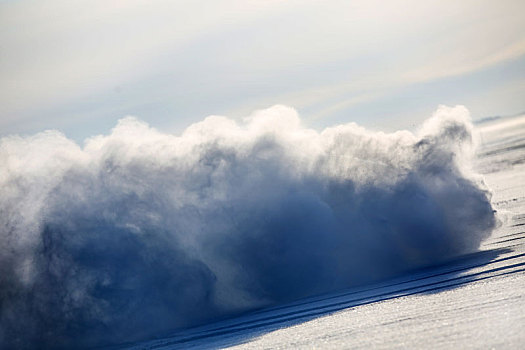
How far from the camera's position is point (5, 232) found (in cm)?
2370

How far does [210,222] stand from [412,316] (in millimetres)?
9114

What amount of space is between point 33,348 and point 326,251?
8.69m

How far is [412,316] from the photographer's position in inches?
651

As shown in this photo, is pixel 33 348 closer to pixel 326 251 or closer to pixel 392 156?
pixel 326 251

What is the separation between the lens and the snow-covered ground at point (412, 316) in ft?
47.2

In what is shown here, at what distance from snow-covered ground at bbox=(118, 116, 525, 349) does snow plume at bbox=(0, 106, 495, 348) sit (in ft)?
4.96

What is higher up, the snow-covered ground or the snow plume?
the snow plume

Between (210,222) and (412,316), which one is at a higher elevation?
(210,222)

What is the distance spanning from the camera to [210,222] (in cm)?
2420

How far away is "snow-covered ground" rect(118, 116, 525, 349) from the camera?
47.2 feet

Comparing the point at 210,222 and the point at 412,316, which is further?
the point at 210,222

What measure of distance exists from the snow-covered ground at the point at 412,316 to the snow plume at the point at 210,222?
4.96 ft

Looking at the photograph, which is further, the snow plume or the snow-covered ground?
the snow plume

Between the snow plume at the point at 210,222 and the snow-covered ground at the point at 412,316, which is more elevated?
the snow plume at the point at 210,222
